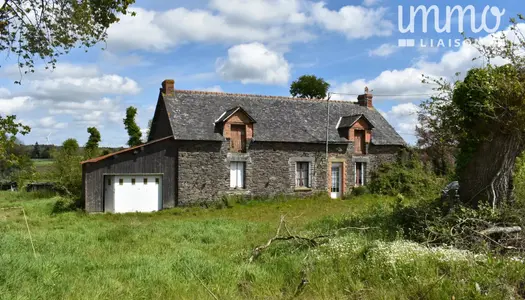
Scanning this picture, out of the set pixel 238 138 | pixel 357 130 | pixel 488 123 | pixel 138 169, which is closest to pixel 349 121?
pixel 357 130

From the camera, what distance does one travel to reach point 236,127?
842 inches

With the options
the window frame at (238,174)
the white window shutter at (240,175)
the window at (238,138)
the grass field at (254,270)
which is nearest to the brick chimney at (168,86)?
the window at (238,138)

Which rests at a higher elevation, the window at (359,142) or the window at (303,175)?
the window at (359,142)

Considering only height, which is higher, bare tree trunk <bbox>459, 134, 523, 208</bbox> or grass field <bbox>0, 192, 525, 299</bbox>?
bare tree trunk <bbox>459, 134, 523, 208</bbox>

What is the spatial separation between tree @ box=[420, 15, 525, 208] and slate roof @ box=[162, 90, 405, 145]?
41.9 ft

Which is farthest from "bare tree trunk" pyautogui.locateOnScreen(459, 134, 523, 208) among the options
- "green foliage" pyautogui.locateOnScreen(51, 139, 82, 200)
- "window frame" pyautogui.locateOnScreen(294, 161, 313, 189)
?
"green foliage" pyautogui.locateOnScreen(51, 139, 82, 200)

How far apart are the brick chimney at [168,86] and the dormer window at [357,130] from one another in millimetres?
9359

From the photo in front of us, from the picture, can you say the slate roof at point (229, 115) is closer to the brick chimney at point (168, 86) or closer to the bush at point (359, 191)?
the brick chimney at point (168, 86)

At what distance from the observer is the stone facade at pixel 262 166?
2036 centimetres

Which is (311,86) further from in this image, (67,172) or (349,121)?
(67,172)

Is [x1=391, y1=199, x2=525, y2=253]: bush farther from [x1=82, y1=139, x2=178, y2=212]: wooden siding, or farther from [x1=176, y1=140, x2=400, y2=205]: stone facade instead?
[x1=82, y1=139, x2=178, y2=212]: wooden siding

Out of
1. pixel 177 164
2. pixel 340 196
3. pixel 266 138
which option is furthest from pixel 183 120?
pixel 340 196

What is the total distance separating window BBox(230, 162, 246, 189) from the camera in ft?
→ 70.0

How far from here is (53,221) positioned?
15820 millimetres
